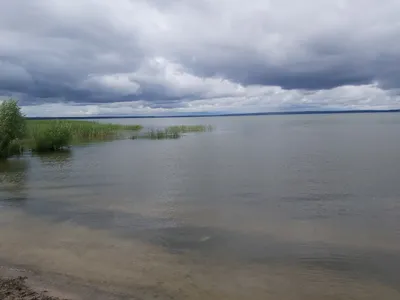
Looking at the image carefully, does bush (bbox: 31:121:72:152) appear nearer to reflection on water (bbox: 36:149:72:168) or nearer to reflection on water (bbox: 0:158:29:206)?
reflection on water (bbox: 36:149:72:168)

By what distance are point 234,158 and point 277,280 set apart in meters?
25.9

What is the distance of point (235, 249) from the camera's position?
12016mm

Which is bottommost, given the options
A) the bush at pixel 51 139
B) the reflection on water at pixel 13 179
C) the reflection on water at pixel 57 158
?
the reflection on water at pixel 13 179

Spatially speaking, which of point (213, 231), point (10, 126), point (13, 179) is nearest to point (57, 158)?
point (10, 126)

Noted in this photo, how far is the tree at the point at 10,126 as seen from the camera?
37.9 m

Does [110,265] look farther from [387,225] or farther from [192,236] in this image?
[387,225]

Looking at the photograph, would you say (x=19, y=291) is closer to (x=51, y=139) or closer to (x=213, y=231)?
(x=213, y=231)

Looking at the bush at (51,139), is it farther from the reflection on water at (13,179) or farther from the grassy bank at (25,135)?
the reflection on water at (13,179)

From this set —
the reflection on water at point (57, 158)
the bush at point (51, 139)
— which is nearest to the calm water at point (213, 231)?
the reflection on water at point (57, 158)

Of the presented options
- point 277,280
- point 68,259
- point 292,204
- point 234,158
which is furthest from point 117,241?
point 234,158

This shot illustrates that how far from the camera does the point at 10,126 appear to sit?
38.1 m

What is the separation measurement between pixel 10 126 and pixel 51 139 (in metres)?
6.74

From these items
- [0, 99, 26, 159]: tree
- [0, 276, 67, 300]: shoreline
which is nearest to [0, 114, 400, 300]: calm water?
[0, 276, 67, 300]: shoreline

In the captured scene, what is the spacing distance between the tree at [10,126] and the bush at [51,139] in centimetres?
466
